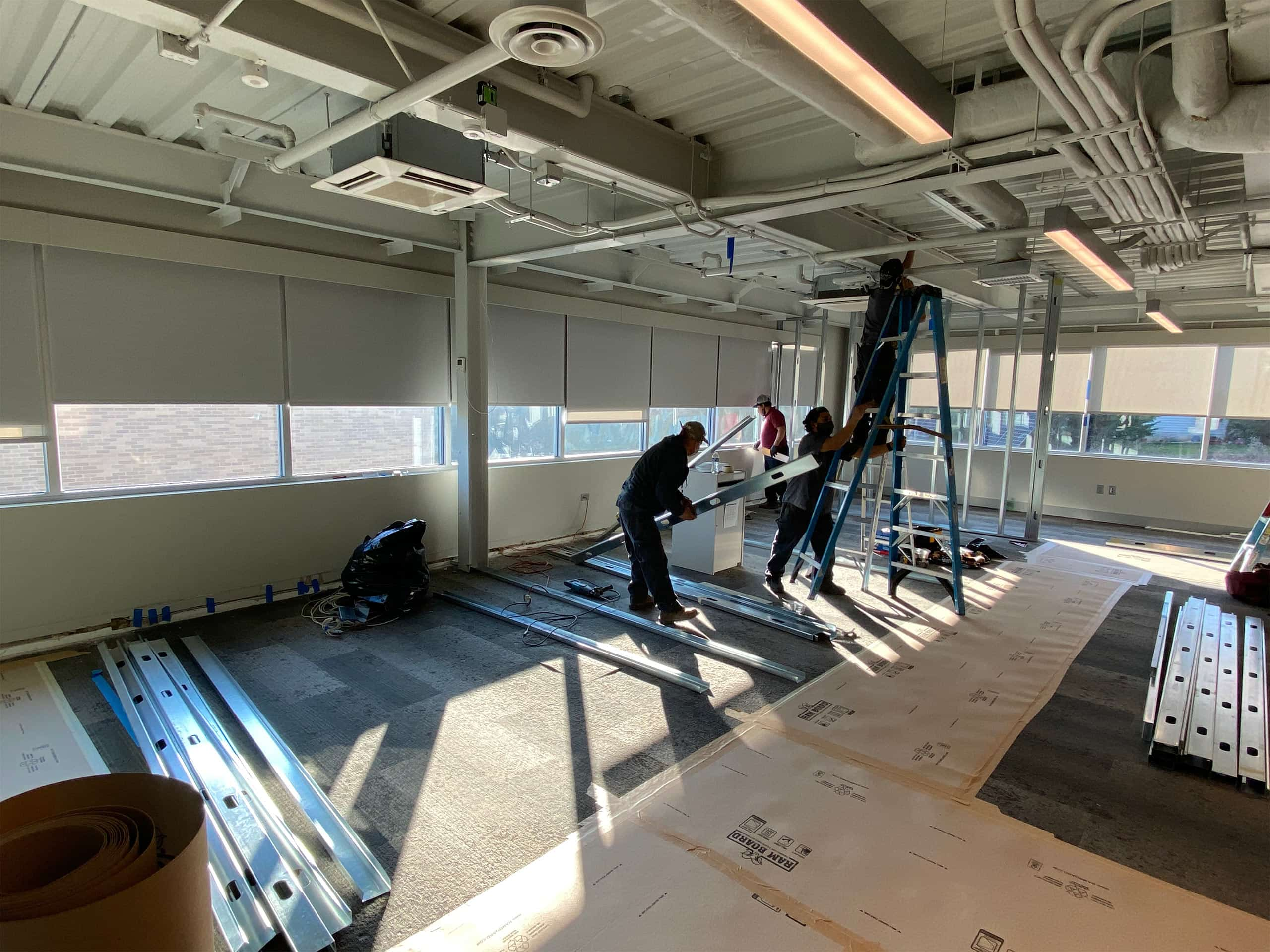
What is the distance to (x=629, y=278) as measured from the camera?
6.86 metres

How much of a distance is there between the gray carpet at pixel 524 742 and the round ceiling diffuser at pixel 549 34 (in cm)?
255

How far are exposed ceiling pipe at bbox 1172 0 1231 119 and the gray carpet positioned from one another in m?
2.63

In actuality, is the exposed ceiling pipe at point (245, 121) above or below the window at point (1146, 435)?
above

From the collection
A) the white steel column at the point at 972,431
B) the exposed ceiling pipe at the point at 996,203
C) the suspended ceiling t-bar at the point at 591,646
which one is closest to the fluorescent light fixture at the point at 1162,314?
the white steel column at the point at 972,431

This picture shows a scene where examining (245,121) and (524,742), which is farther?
(524,742)

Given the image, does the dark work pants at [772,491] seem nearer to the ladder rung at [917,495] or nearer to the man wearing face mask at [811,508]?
the man wearing face mask at [811,508]

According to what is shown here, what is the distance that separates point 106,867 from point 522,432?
529 centimetres

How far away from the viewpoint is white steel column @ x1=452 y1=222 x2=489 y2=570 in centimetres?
545

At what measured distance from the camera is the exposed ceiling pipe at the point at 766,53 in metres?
1.72

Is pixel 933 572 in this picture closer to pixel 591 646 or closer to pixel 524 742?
pixel 591 646

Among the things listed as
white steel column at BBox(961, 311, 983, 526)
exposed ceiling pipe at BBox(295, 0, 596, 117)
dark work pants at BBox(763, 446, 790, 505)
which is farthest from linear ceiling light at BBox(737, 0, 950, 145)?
white steel column at BBox(961, 311, 983, 526)

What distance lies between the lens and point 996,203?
A: 3824mm

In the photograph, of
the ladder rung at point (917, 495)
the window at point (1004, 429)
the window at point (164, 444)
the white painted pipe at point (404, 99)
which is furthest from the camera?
the window at point (1004, 429)

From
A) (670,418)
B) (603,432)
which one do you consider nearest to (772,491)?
(670,418)
